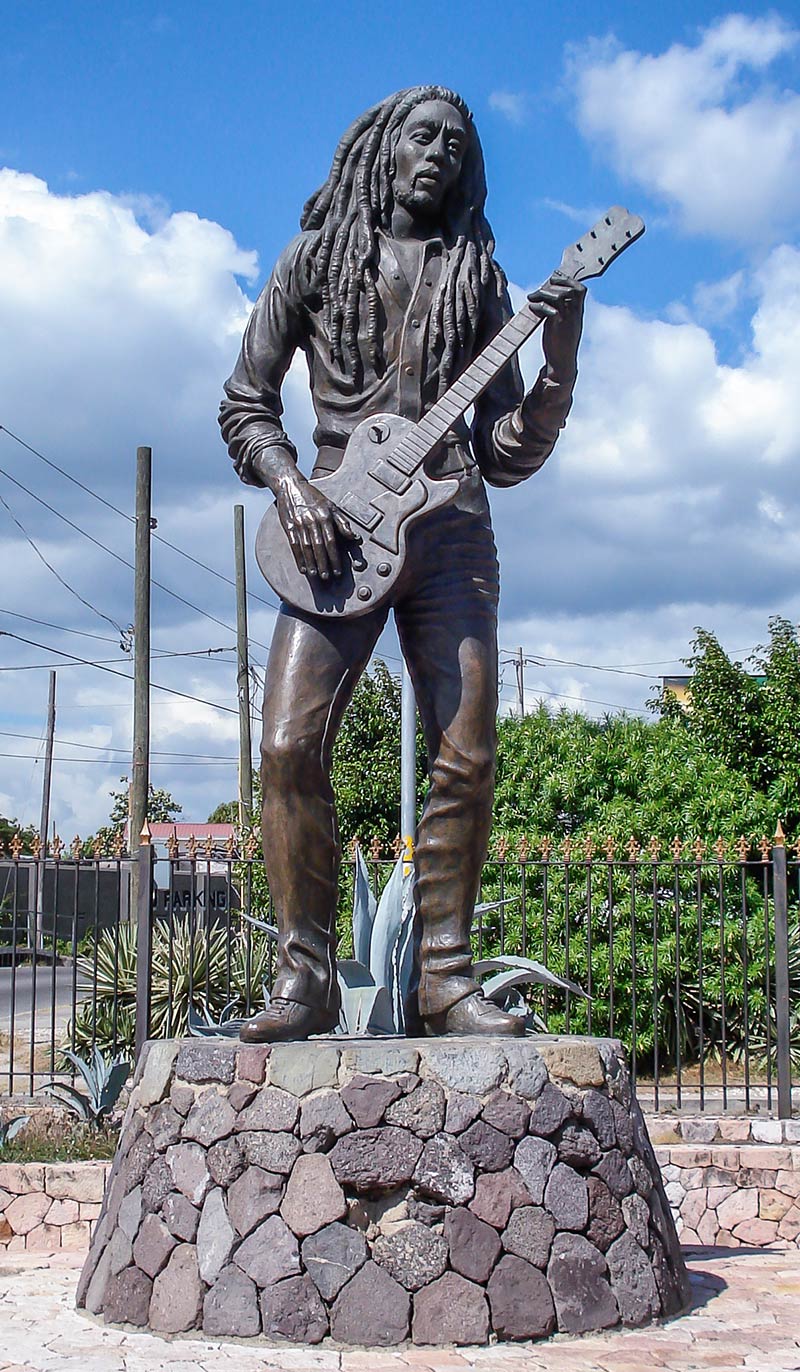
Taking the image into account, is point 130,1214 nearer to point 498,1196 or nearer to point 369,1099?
point 369,1099

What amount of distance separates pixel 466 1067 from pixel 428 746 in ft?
3.75

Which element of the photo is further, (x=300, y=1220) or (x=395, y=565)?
(x=395, y=565)

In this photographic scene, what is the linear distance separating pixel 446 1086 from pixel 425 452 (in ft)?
6.02

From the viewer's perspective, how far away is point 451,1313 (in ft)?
11.9

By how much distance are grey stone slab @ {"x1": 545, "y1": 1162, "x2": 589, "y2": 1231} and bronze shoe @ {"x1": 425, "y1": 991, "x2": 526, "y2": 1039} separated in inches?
18.3

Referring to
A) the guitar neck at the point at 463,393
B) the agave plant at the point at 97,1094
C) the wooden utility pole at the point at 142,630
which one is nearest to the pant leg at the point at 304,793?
the guitar neck at the point at 463,393

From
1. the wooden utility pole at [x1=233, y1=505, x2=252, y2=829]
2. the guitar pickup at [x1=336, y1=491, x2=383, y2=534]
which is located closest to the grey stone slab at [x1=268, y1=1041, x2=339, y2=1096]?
the guitar pickup at [x1=336, y1=491, x2=383, y2=534]

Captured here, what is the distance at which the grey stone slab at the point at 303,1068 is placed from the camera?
3846mm

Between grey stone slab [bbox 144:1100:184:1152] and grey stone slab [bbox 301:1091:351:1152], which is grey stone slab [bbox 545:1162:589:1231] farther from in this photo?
grey stone slab [bbox 144:1100:184:1152]

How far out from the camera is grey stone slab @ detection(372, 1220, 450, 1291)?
3.66 metres

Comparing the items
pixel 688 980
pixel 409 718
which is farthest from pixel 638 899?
pixel 409 718

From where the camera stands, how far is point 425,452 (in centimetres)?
438

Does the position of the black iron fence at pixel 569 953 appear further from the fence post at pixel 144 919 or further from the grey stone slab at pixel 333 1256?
the grey stone slab at pixel 333 1256

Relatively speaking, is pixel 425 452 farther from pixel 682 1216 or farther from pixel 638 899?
pixel 638 899
